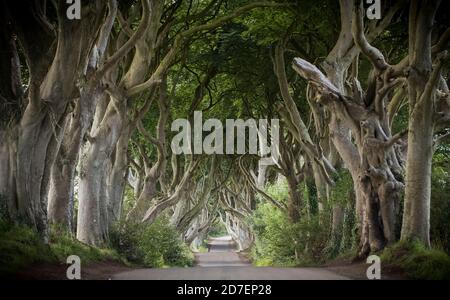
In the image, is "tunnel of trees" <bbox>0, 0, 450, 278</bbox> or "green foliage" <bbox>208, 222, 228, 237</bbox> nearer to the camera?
"tunnel of trees" <bbox>0, 0, 450, 278</bbox>

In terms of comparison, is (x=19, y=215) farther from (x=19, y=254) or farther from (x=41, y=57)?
(x=41, y=57)

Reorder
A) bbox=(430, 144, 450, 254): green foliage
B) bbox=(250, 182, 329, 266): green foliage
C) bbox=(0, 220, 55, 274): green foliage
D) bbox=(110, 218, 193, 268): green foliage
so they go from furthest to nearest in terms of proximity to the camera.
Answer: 1. bbox=(250, 182, 329, 266): green foliage
2. bbox=(110, 218, 193, 268): green foliage
3. bbox=(430, 144, 450, 254): green foliage
4. bbox=(0, 220, 55, 274): green foliage

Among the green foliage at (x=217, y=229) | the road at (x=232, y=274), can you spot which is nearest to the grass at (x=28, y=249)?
the road at (x=232, y=274)

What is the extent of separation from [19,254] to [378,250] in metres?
7.66

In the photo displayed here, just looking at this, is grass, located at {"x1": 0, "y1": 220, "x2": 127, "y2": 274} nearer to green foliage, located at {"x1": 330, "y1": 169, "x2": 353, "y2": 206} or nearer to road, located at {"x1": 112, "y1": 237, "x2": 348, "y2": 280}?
road, located at {"x1": 112, "y1": 237, "x2": 348, "y2": 280}

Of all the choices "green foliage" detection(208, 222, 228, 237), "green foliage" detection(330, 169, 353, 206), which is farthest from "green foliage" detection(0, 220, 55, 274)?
"green foliage" detection(208, 222, 228, 237)

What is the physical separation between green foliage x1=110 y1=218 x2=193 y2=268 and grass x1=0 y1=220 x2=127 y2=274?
418 centimetres

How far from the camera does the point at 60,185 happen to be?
12859 mm

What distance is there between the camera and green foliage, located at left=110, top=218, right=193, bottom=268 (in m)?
16.4

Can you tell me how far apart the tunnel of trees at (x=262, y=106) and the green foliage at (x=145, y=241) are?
2.9 inches

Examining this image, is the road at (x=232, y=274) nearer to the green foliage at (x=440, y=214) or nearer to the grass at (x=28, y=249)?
the grass at (x=28, y=249)
